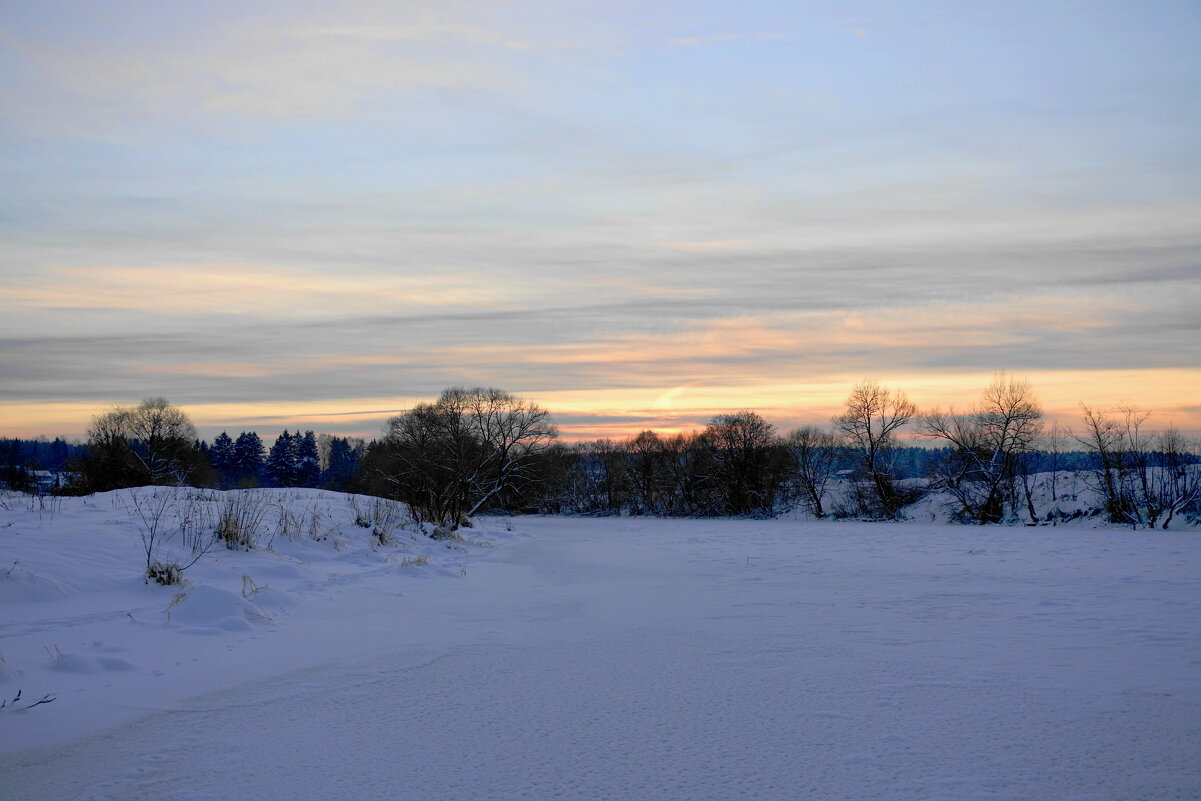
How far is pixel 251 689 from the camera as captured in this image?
4.70 meters

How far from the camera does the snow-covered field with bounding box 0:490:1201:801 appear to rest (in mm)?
3240

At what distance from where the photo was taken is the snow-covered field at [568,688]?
128 inches

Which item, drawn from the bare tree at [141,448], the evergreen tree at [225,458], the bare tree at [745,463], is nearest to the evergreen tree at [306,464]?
the evergreen tree at [225,458]

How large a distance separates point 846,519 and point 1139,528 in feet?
55.8

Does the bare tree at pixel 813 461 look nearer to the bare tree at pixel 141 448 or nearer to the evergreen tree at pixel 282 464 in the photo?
the bare tree at pixel 141 448

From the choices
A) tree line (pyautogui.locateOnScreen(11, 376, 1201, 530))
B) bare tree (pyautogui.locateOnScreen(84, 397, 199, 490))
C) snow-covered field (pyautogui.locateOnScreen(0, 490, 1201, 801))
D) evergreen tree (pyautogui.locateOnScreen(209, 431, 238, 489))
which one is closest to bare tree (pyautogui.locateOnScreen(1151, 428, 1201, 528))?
tree line (pyautogui.locateOnScreen(11, 376, 1201, 530))

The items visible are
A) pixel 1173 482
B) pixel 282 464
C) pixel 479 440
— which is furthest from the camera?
pixel 282 464

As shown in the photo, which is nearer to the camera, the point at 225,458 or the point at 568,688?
the point at 568,688

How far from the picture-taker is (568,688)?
472 centimetres

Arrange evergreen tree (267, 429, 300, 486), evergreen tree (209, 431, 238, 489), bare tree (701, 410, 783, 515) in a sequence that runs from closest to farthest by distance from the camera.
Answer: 1. bare tree (701, 410, 783, 515)
2. evergreen tree (267, 429, 300, 486)
3. evergreen tree (209, 431, 238, 489)

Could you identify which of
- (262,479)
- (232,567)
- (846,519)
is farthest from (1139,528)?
(262,479)

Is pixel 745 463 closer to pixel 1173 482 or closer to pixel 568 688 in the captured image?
pixel 1173 482

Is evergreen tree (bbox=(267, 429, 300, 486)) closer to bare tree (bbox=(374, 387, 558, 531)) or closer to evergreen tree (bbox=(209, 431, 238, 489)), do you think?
evergreen tree (bbox=(209, 431, 238, 489))

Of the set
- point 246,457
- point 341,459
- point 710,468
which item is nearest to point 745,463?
point 710,468
